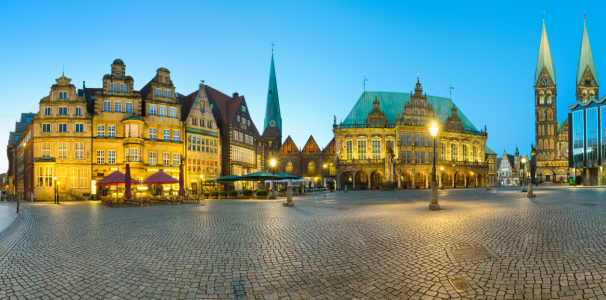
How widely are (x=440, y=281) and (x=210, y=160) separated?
44838mm

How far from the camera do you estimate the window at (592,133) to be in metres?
63.6

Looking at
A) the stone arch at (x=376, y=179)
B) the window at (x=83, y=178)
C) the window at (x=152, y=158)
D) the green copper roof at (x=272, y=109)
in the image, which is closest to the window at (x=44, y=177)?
the window at (x=83, y=178)

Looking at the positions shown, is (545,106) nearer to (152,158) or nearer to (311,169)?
(311,169)

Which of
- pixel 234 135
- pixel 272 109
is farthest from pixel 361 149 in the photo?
pixel 272 109

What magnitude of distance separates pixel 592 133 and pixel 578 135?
279 centimetres

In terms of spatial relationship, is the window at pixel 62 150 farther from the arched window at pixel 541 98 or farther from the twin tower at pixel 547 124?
the arched window at pixel 541 98

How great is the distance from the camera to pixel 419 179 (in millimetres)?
68188

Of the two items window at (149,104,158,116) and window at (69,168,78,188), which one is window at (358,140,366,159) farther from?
window at (69,168,78,188)

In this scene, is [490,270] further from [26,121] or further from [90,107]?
[26,121]

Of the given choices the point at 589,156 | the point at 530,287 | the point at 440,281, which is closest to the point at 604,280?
the point at 530,287

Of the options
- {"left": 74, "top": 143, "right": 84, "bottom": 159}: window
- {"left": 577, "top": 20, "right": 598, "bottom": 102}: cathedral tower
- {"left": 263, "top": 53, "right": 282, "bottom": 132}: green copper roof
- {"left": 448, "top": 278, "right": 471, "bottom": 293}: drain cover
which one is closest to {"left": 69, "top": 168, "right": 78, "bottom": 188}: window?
{"left": 74, "top": 143, "right": 84, "bottom": 159}: window

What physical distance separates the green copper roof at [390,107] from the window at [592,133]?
19.4 m

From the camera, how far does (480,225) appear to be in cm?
1119

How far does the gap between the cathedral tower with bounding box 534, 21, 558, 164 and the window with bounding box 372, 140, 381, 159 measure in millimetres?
62598
